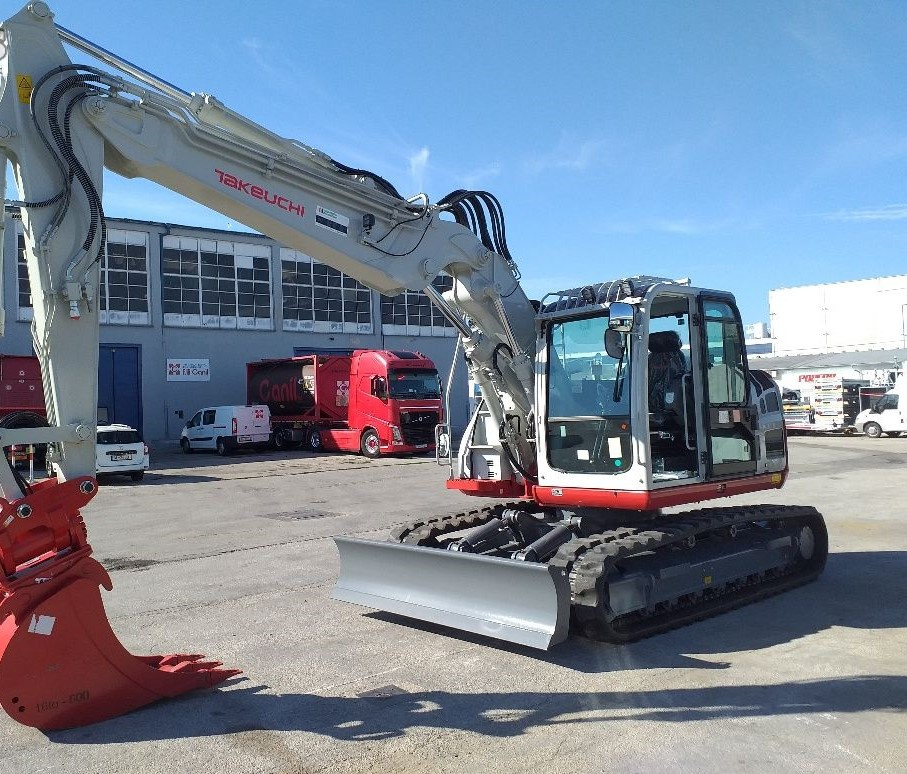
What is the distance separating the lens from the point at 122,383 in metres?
34.1

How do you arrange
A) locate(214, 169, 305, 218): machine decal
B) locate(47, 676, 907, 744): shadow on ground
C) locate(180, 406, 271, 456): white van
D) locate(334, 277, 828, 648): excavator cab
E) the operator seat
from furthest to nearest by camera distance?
locate(180, 406, 271, 456): white van → the operator seat → locate(334, 277, 828, 648): excavator cab → locate(214, 169, 305, 218): machine decal → locate(47, 676, 907, 744): shadow on ground

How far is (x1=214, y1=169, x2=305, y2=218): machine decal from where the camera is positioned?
6.27m

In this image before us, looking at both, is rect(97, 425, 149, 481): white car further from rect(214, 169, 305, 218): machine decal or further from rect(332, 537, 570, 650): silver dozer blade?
rect(214, 169, 305, 218): machine decal

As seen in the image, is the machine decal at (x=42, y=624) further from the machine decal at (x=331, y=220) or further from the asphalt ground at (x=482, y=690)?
the machine decal at (x=331, y=220)

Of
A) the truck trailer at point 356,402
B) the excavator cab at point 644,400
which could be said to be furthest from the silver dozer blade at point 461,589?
the truck trailer at point 356,402

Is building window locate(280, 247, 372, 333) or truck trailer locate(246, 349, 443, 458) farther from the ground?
building window locate(280, 247, 372, 333)

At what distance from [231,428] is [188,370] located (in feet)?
19.9

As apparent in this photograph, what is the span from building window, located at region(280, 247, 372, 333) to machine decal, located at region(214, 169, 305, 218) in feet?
105

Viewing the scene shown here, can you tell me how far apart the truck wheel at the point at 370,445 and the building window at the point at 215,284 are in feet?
36.6

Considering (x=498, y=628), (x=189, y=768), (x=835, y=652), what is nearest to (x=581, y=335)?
(x=498, y=628)

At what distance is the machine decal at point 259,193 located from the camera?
6.27 meters

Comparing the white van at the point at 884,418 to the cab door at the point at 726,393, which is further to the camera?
the white van at the point at 884,418

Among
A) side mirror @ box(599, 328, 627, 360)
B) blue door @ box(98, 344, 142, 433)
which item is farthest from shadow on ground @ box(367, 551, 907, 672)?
blue door @ box(98, 344, 142, 433)

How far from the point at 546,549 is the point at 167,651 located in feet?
11.1
